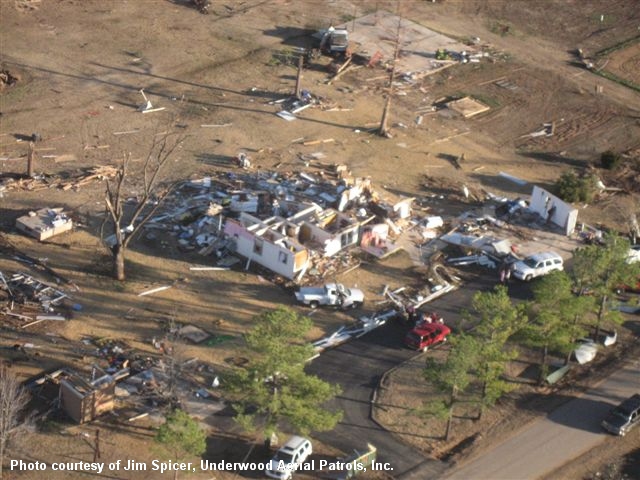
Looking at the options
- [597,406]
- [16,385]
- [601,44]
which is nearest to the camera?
[16,385]

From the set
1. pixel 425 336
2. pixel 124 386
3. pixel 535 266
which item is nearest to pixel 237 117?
pixel 535 266

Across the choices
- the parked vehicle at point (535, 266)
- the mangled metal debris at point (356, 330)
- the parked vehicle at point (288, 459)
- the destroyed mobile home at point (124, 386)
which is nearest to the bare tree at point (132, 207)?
the destroyed mobile home at point (124, 386)

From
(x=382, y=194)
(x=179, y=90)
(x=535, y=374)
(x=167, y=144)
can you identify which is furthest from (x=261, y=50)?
(x=535, y=374)

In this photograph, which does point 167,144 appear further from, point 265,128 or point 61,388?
point 61,388

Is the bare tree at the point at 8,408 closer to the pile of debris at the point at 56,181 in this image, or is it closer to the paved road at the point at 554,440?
the paved road at the point at 554,440

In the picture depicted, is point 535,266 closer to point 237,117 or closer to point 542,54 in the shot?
point 237,117

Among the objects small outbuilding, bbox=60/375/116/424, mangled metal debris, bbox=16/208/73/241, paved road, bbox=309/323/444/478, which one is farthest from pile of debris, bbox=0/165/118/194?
paved road, bbox=309/323/444/478

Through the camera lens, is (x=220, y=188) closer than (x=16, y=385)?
No
